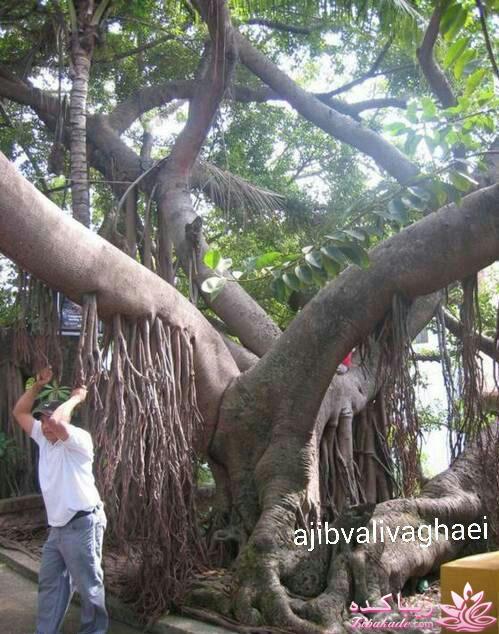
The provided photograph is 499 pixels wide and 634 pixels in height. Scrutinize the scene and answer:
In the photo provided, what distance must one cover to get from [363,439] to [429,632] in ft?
8.46

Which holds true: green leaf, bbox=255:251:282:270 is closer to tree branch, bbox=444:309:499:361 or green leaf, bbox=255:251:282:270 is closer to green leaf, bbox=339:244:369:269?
green leaf, bbox=339:244:369:269

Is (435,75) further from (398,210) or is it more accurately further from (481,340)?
(398,210)

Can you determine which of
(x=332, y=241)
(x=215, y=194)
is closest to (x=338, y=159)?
(x=215, y=194)

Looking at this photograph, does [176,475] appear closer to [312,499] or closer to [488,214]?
[312,499]

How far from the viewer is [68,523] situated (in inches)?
166

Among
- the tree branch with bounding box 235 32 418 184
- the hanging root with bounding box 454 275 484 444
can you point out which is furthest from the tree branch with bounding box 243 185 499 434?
the tree branch with bounding box 235 32 418 184

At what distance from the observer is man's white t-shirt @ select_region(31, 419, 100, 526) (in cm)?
420

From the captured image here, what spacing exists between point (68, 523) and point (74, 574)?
11.2 inches

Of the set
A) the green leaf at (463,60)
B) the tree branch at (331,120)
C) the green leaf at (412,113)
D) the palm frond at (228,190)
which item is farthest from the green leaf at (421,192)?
the palm frond at (228,190)

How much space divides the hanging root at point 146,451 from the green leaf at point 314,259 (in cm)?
165

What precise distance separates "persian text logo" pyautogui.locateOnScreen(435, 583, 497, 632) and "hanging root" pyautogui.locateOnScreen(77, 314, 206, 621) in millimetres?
1989

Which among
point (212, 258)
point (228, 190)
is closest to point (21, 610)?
point (212, 258)

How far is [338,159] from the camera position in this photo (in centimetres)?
1141

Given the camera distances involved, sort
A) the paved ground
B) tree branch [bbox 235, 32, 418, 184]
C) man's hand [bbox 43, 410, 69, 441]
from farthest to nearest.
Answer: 1. tree branch [bbox 235, 32, 418, 184]
2. the paved ground
3. man's hand [bbox 43, 410, 69, 441]
